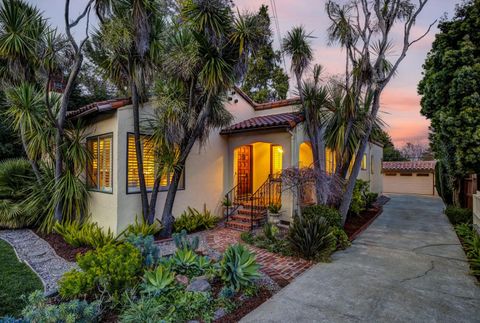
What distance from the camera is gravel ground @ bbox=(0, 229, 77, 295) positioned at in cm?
557

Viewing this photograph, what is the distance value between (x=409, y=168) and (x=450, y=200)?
1364cm

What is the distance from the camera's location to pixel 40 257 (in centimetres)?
686

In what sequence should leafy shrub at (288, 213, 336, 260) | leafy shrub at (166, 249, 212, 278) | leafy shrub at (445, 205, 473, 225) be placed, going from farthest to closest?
leafy shrub at (445, 205, 473, 225)
leafy shrub at (288, 213, 336, 260)
leafy shrub at (166, 249, 212, 278)

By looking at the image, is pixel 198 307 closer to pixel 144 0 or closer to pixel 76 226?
pixel 76 226

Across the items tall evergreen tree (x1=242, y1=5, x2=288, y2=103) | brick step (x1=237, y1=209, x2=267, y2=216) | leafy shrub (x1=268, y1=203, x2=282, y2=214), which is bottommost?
brick step (x1=237, y1=209, x2=267, y2=216)

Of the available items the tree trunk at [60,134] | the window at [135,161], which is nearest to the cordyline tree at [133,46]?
the window at [135,161]

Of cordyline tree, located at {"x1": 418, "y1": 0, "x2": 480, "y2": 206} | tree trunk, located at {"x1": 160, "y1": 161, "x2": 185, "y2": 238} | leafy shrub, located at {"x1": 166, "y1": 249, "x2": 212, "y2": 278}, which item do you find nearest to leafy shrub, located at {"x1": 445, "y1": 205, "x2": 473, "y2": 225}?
cordyline tree, located at {"x1": 418, "y1": 0, "x2": 480, "y2": 206}

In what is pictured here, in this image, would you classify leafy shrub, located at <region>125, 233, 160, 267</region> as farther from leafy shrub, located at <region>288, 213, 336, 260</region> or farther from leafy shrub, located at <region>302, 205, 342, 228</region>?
leafy shrub, located at <region>302, 205, 342, 228</region>

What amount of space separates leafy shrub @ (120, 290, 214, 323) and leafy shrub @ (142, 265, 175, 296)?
4.4 inches

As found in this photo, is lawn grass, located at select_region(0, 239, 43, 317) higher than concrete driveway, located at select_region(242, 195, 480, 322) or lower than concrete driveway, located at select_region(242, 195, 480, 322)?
higher

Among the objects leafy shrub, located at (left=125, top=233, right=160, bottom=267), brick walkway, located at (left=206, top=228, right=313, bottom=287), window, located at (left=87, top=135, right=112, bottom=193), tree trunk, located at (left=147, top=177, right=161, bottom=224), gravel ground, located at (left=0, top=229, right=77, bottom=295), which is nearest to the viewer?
leafy shrub, located at (left=125, top=233, right=160, bottom=267)

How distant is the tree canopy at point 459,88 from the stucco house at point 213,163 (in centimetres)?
492

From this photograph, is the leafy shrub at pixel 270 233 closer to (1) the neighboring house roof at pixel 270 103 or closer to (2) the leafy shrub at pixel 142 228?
(2) the leafy shrub at pixel 142 228

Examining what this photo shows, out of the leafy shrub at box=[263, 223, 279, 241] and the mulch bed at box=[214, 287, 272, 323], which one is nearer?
the mulch bed at box=[214, 287, 272, 323]
